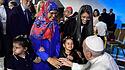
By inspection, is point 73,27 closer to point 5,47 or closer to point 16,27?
point 16,27

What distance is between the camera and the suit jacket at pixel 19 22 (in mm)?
6496

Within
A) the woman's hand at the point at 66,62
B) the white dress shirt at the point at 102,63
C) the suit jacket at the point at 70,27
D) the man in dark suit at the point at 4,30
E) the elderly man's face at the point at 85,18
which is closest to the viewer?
the white dress shirt at the point at 102,63

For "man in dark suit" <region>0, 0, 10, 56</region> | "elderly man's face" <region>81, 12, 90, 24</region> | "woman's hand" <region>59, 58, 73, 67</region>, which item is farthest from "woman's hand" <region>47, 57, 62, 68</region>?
"man in dark suit" <region>0, 0, 10, 56</region>

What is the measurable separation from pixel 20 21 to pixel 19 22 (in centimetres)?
5

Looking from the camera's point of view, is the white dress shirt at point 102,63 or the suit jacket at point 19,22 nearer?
the white dress shirt at point 102,63

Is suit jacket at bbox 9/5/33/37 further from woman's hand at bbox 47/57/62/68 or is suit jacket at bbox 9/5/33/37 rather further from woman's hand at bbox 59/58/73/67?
woman's hand at bbox 59/58/73/67

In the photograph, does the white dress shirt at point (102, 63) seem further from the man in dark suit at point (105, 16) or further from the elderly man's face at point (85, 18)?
the man in dark suit at point (105, 16)

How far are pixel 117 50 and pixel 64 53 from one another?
649 cm

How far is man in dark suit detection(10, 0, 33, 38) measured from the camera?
21.4 ft

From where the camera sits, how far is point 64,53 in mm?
4770

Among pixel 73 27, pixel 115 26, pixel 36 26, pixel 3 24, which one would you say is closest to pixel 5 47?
pixel 3 24

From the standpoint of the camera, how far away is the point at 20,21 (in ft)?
21.4

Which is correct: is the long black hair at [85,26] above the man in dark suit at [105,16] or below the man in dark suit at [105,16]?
above

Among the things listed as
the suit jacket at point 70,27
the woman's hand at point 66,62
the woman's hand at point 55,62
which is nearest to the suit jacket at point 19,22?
the suit jacket at point 70,27
